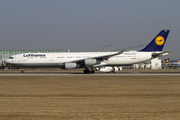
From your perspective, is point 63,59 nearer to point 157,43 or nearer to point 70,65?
point 70,65

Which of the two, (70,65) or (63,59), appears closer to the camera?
(70,65)

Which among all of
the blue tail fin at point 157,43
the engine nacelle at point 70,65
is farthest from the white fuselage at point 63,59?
the engine nacelle at point 70,65

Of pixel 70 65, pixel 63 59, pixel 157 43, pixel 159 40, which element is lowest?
pixel 70 65

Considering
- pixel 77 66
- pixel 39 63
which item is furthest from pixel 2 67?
pixel 77 66

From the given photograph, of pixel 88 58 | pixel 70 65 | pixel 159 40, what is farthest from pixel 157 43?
pixel 70 65

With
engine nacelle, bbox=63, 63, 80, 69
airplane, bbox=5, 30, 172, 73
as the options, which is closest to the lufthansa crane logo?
airplane, bbox=5, 30, 172, 73

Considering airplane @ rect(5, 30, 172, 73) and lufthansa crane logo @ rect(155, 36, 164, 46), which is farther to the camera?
lufthansa crane logo @ rect(155, 36, 164, 46)

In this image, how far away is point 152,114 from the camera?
8.91m

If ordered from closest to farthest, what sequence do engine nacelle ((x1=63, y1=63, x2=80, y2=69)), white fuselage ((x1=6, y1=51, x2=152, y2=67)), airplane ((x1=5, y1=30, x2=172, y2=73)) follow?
engine nacelle ((x1=63, y1=63, x2=80, y2=69))
airplane ((x1=5, y1=30, x2=172, y2=73))
white fuselage ((x1=6, y1=51, x2=152, y2=67))

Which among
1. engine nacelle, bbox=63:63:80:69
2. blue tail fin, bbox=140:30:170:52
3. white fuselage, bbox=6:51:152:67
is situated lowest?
engine nacelle, bbox=63:63:80:69

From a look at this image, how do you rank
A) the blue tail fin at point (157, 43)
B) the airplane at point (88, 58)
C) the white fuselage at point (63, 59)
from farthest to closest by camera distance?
the blue tail fin at point (157, 43)
the white fuselage at point (63, 59)
the airplane at point (88, 58)

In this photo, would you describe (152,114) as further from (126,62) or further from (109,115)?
(126,62)

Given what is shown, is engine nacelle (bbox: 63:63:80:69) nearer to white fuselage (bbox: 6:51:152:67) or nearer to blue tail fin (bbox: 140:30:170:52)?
white fuselage (bbox: 6:51:152:67)

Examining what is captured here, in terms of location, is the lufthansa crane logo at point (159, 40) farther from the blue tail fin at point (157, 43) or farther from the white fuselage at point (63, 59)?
the white fuselage at point (63, 59)
